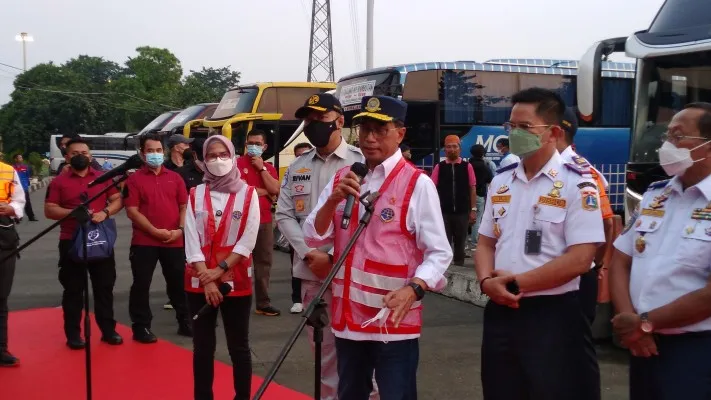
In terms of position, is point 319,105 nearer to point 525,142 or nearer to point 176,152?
point 525,142

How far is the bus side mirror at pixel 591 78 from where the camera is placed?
693cm

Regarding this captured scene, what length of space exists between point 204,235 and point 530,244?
226 cm

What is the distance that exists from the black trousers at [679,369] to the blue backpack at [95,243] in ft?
15.7

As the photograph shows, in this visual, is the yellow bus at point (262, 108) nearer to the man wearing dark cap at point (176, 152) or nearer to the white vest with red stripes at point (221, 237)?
the man wearing dark cap at point (176, 152)

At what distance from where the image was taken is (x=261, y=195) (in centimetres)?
777

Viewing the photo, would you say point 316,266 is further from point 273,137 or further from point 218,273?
point 273,137

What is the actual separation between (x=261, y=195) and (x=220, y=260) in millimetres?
3071

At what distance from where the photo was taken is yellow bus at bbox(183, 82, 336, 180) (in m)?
17.2

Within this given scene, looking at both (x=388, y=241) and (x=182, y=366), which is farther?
(x=182, y=366)

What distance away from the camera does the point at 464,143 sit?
48.3ft

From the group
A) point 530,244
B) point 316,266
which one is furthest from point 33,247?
point 530,244

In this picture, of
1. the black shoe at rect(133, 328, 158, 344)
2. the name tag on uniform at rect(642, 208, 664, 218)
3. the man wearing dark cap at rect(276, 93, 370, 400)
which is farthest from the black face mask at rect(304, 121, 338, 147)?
the black shoe at rect(133, 328, 158, 344)

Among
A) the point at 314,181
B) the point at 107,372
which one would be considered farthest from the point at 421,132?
the point at 314,181

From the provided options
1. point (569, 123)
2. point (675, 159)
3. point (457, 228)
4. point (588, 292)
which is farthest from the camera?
point (457, 228)
